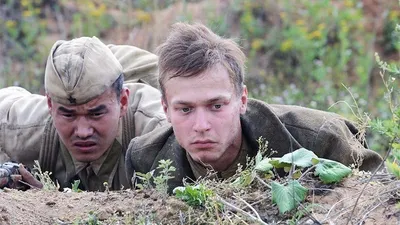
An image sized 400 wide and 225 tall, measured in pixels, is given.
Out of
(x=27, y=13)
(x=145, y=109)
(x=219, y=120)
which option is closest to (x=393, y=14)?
(x=27, y=13)

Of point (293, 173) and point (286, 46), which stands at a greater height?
point (293, 173)

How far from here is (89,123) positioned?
18.1 feet

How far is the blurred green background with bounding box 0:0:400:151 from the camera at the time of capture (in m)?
10.4

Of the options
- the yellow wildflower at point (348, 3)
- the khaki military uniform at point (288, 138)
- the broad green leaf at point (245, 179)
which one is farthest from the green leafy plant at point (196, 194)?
the yellow wildflower at point (348, 3)

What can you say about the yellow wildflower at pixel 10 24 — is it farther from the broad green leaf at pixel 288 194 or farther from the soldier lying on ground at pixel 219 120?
the broad green leaf at pixel 288 194

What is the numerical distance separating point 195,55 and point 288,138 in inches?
25.4

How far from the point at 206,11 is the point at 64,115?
610cm

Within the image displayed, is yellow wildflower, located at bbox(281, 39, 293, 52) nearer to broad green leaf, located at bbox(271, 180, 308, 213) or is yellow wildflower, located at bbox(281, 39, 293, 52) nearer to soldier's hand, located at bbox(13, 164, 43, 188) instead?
soldier's hand, located at bbox(13, 164, 43, 188)

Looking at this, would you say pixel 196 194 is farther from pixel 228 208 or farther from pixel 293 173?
pixel 293 173

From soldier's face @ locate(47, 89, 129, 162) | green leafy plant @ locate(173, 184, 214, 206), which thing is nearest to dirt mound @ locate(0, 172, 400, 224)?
green leafy plant @ locate(173, 184, 214, 206)

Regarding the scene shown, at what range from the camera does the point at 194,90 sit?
4.37m

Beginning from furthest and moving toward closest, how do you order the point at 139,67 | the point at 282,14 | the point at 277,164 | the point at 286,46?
the point at 282,14, the point at 286,46, the point at 139,67, the point at 277,164

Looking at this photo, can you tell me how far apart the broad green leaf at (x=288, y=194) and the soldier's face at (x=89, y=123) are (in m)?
2.26

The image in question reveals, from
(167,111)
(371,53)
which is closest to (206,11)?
(371,53)
